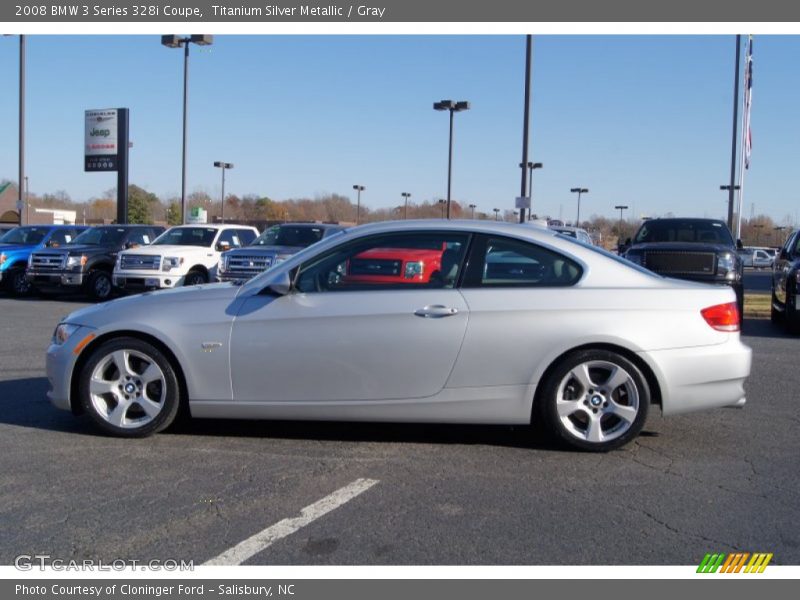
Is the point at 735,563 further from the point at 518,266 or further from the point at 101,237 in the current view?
the point at 101,237

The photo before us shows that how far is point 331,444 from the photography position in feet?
19.5

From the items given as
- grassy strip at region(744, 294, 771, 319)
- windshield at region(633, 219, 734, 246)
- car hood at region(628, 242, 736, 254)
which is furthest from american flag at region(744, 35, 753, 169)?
car hood at region(628, 242, 736, 254)

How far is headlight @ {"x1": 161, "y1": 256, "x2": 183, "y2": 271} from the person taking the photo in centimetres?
1703

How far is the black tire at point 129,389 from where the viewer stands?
5.91 m

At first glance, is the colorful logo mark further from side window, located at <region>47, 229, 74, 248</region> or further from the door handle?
side window, located at <region>47, 229, 74, 248</region>

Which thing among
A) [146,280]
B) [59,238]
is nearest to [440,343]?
[146,280]

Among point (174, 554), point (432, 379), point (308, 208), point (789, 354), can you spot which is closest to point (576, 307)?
point (432, 379)

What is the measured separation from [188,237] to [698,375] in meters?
14.5

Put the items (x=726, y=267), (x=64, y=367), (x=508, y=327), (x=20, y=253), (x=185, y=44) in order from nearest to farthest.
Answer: (x=508, y=327)
(x=64, y=367)
(x=726, y=267)
(x=20, y=253)
(x=185, y=44)

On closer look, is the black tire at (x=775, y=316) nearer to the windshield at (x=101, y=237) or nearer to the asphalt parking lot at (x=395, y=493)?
the asphalt parking lot at (x=395, y=493)

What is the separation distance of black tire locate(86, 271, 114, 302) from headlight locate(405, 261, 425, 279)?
1420cm

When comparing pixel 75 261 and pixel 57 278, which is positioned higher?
pixel 75 261

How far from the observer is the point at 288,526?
438 centimetres

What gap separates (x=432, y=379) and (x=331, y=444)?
90 cm
